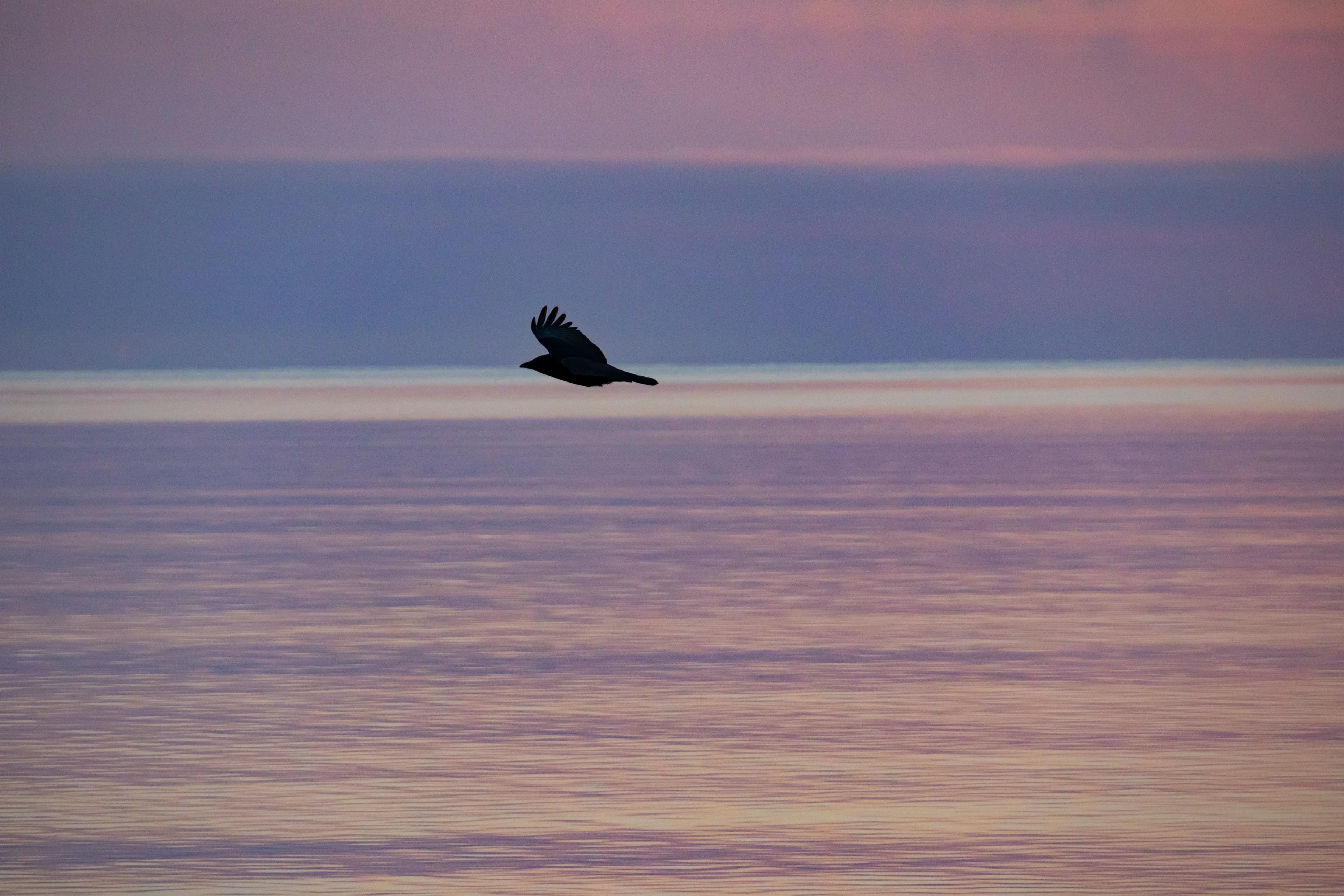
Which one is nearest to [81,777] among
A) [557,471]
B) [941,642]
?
[941,642]

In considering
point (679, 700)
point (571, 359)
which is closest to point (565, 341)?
point (571, 359)

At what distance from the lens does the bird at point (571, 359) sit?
13.9m

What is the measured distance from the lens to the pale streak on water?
1330cm

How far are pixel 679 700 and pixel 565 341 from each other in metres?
4.61

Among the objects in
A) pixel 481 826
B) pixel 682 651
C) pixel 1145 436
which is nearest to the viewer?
pixel 481 826

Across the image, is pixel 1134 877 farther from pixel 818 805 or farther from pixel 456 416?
pixel 456 416

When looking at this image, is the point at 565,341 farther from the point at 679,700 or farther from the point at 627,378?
the point at 679,700

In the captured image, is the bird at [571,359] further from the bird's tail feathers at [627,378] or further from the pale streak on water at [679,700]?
the pale streak on water at [679,700]

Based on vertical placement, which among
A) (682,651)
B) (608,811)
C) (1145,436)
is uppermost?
(1145,436)

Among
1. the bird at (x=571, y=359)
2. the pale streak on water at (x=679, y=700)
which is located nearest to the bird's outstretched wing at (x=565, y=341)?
the bird at (x=571, y=359)

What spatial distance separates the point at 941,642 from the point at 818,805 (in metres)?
7.26

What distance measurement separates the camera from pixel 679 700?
1822 cm

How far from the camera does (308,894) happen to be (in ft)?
41.2

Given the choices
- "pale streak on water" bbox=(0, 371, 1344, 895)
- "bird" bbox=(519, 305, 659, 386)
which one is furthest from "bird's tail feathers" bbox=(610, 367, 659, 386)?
"pale streak on water" bbox=(0, 371, 1344, 895)
